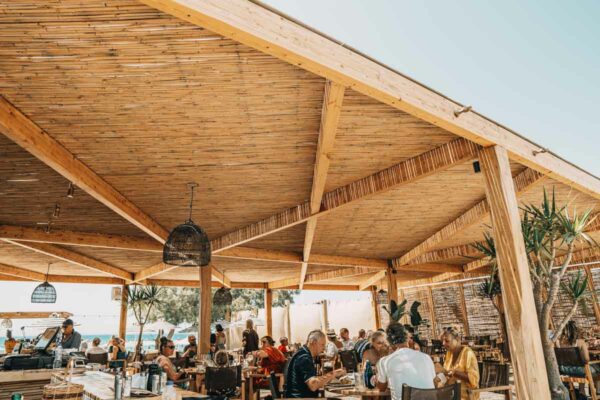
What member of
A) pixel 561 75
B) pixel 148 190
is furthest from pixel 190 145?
pixel 561 75

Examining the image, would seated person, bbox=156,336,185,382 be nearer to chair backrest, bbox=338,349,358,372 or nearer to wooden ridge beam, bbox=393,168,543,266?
chair backrest, bbox=338,349,358,372

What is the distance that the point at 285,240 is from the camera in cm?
Answer: 919

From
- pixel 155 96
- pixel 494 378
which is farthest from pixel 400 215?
pixel 155 96

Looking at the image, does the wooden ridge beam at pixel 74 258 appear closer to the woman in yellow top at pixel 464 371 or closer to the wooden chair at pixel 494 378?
the woman in yellow top at pixel 464 371

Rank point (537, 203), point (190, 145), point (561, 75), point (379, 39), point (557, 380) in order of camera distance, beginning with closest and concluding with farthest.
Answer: point (557, 380) → point (190, 145) → point (379, 39) → point (537, 203) → point (561, 75)

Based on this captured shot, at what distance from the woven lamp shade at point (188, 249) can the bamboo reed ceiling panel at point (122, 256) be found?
5.59 metres

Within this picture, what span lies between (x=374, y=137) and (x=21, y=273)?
41.2ft

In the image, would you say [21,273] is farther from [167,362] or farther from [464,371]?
[464,371]

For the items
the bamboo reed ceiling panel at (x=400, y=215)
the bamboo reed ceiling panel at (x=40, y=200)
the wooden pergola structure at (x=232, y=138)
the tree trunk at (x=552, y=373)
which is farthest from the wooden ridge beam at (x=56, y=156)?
the tree trunk at (x=552, y=373)

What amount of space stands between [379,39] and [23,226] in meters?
7.51

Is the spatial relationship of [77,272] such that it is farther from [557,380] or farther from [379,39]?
[557,380]

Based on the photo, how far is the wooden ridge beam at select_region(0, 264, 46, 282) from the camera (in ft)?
37.3

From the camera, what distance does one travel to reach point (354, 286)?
58.1ft

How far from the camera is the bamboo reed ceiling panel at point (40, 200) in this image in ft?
16.1
